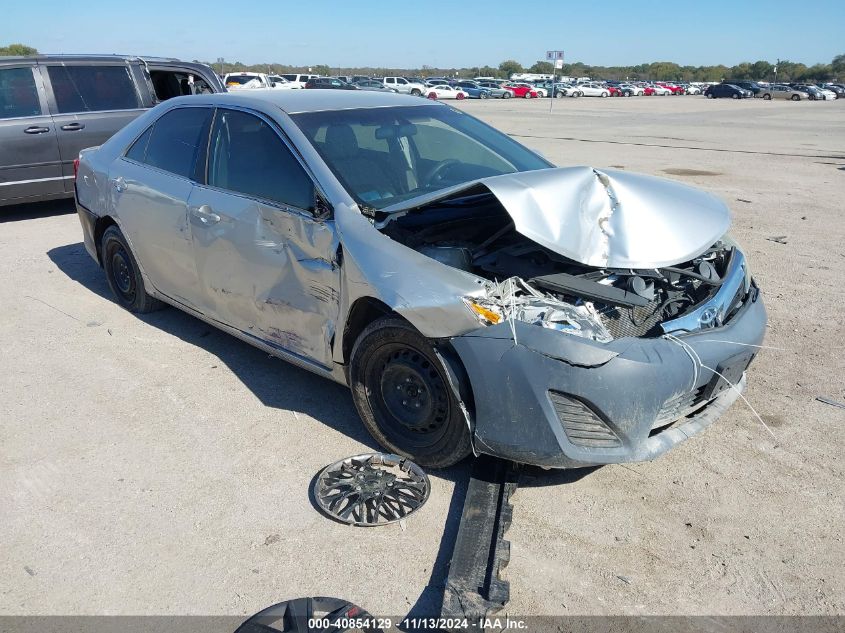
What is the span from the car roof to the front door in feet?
0.40

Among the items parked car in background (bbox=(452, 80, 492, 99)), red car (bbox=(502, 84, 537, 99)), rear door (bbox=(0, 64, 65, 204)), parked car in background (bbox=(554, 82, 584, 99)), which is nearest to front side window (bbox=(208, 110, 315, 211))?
rear door (bbox=(0, 64, 65, 204))

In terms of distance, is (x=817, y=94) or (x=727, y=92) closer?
(x=817, y=94)

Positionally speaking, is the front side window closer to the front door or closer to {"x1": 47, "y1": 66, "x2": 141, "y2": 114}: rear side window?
the front door

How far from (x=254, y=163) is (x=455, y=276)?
166 cm

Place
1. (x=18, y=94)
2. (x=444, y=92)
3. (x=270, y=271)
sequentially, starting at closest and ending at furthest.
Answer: (x=270, y=271) → (x=18, y=94) → (x=444, y=92)

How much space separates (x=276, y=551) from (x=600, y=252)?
1935 millimetres

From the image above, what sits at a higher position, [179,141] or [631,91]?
[179,141]

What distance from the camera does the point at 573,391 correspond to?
297 centimetres

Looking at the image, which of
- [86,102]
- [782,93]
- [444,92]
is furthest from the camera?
[782,93]

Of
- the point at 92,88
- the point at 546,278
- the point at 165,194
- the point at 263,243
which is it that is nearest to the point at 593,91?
the point at 92,88

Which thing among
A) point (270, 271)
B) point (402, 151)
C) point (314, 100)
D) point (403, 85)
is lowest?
point (403, 85)

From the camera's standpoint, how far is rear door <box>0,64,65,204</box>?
28.1 ft

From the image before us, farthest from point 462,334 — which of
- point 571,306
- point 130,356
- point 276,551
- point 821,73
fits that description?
point 821,73

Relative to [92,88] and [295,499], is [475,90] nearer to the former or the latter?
[92,88]
